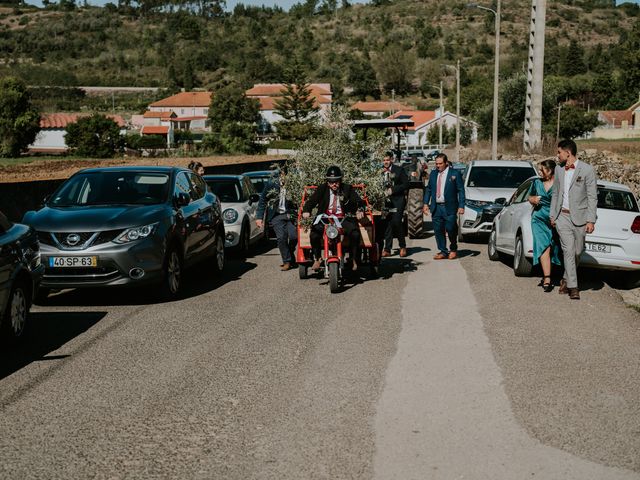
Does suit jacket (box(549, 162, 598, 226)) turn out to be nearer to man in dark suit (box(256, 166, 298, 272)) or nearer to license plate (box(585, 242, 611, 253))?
license plate (box(585, 242, 611, 253))

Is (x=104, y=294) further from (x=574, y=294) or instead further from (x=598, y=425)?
(x=598, y=425)

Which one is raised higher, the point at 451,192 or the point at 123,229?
the point at 123,229

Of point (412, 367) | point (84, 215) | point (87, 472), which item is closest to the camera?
point (87, 472)

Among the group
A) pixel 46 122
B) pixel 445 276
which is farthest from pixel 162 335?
pixel 46 122

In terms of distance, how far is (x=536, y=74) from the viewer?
34.9m

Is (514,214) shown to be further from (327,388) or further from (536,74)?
(536,74)

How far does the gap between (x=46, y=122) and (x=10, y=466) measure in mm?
111656

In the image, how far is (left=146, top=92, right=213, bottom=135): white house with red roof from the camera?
14650cm

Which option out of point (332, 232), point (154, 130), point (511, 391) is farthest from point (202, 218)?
point (154, 130)

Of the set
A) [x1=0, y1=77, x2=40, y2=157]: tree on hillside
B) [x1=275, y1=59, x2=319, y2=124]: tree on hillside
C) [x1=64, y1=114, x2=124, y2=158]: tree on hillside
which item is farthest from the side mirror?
[x1=275, y1=59, x2=319, y2=124]: tree on hillside

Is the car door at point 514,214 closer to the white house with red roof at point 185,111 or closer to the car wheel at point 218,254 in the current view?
the car wheel at point 218,254

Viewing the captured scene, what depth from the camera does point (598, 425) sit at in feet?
19.4

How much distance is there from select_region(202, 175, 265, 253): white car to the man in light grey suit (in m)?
6.07

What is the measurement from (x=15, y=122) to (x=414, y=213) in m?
84.9
